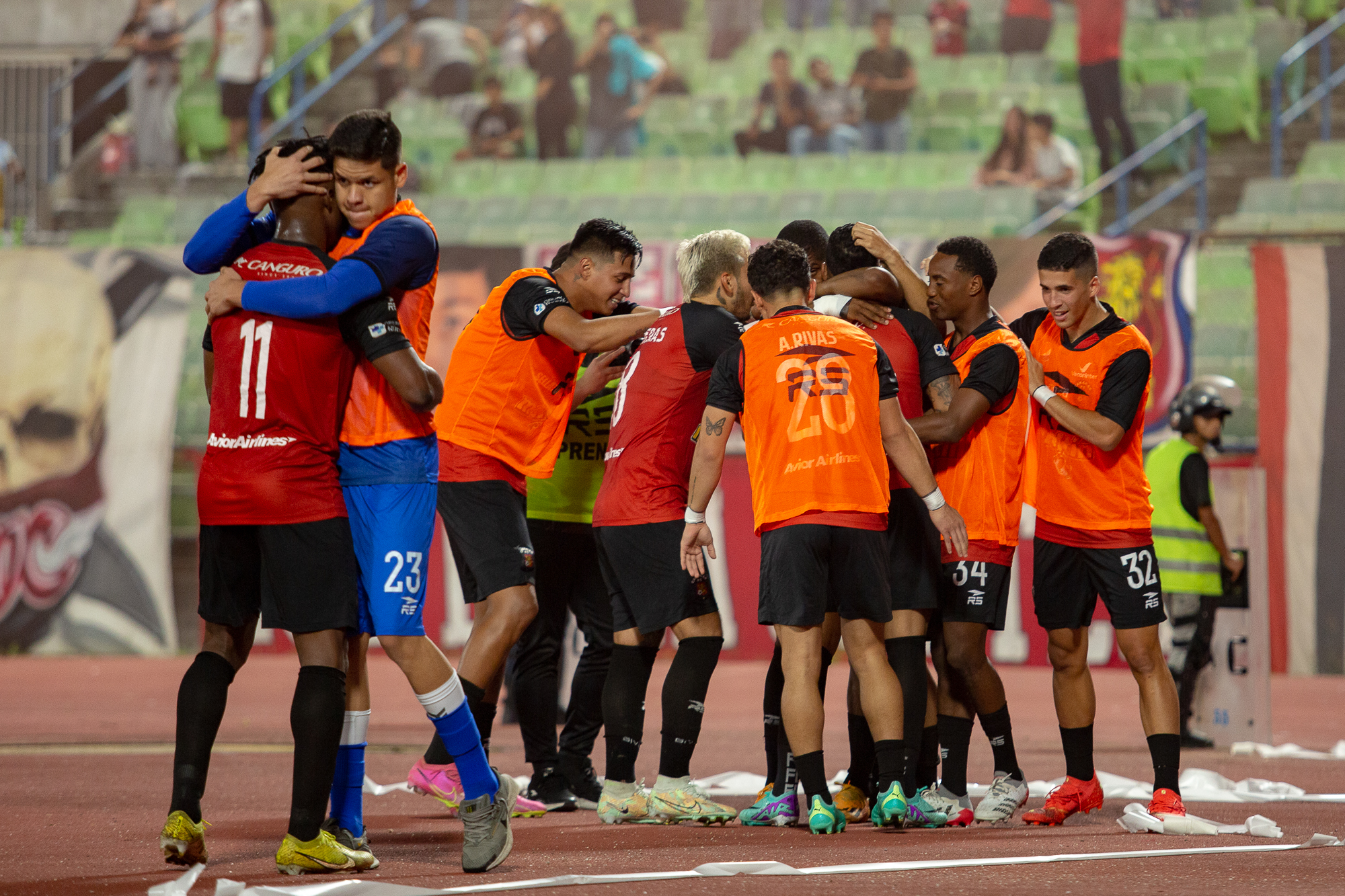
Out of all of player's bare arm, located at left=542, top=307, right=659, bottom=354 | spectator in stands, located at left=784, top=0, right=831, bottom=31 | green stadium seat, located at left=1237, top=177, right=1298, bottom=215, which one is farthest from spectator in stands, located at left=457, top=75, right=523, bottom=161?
player's bare arm, located at left=542, top=307, right=659, bottom=354

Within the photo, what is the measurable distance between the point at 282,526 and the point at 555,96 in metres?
16.4

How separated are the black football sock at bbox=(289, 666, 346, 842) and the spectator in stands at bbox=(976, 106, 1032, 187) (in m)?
14.0

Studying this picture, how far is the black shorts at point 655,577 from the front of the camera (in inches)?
211

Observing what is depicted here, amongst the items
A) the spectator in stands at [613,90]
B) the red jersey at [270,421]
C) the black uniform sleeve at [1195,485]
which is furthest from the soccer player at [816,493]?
the spectator in stands at [613,90]

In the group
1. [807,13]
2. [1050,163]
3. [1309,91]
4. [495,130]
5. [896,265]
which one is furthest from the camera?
[807,13]

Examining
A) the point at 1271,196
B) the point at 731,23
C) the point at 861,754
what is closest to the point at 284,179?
the point at 861,754

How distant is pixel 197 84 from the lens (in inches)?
832

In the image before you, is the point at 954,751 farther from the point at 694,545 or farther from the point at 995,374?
the point at 995,374

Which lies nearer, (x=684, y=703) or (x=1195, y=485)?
(x=684, y=703)

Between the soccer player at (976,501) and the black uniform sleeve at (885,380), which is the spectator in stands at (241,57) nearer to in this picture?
the soccer player at (976,501)

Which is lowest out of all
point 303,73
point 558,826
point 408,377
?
point 558,826

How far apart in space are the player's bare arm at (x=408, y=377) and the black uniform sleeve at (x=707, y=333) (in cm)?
139

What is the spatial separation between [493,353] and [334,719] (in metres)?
1.77

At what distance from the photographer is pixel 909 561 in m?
5.38
